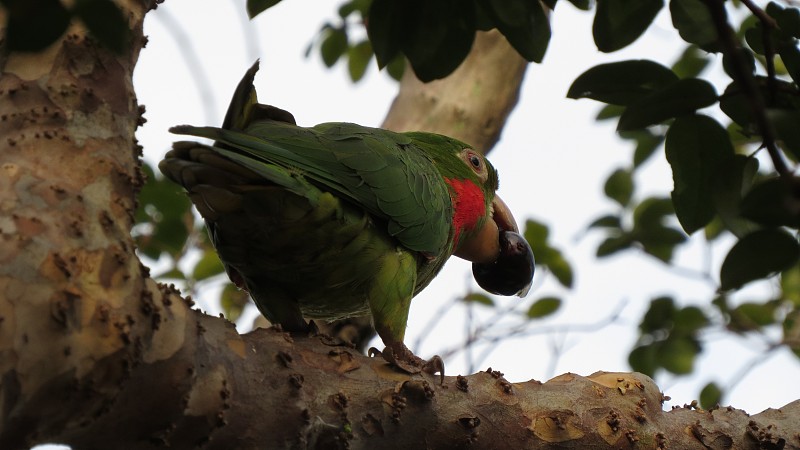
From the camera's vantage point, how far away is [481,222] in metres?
3.68

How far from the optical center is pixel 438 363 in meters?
2.76

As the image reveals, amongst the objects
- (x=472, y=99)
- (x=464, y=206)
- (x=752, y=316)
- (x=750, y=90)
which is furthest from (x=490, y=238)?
(x=752, y=316)

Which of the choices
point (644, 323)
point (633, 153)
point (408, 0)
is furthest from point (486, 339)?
point (408, 0)

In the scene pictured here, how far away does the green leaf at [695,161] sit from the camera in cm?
207

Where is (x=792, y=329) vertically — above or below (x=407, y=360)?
above

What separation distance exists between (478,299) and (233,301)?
5.47 feet

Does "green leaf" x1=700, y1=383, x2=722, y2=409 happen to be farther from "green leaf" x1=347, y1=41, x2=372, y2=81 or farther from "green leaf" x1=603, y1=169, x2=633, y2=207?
"green leaf" x1=347, y1=41, x2=372, y2=81

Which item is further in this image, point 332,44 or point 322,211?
point 332,44

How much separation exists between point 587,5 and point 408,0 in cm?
61

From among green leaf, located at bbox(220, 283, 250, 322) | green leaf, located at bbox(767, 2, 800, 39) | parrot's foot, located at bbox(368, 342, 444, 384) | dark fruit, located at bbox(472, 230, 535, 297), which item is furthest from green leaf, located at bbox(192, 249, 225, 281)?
green leaf, located at bbox(767, 2, 800, 39)

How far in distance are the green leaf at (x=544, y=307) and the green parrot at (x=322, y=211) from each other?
227 cm

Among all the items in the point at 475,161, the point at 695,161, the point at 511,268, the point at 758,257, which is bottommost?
the point at 758,257

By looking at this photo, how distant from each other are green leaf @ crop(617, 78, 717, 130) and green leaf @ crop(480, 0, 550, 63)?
339 millimetres

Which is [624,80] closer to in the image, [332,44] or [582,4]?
[582,4]
